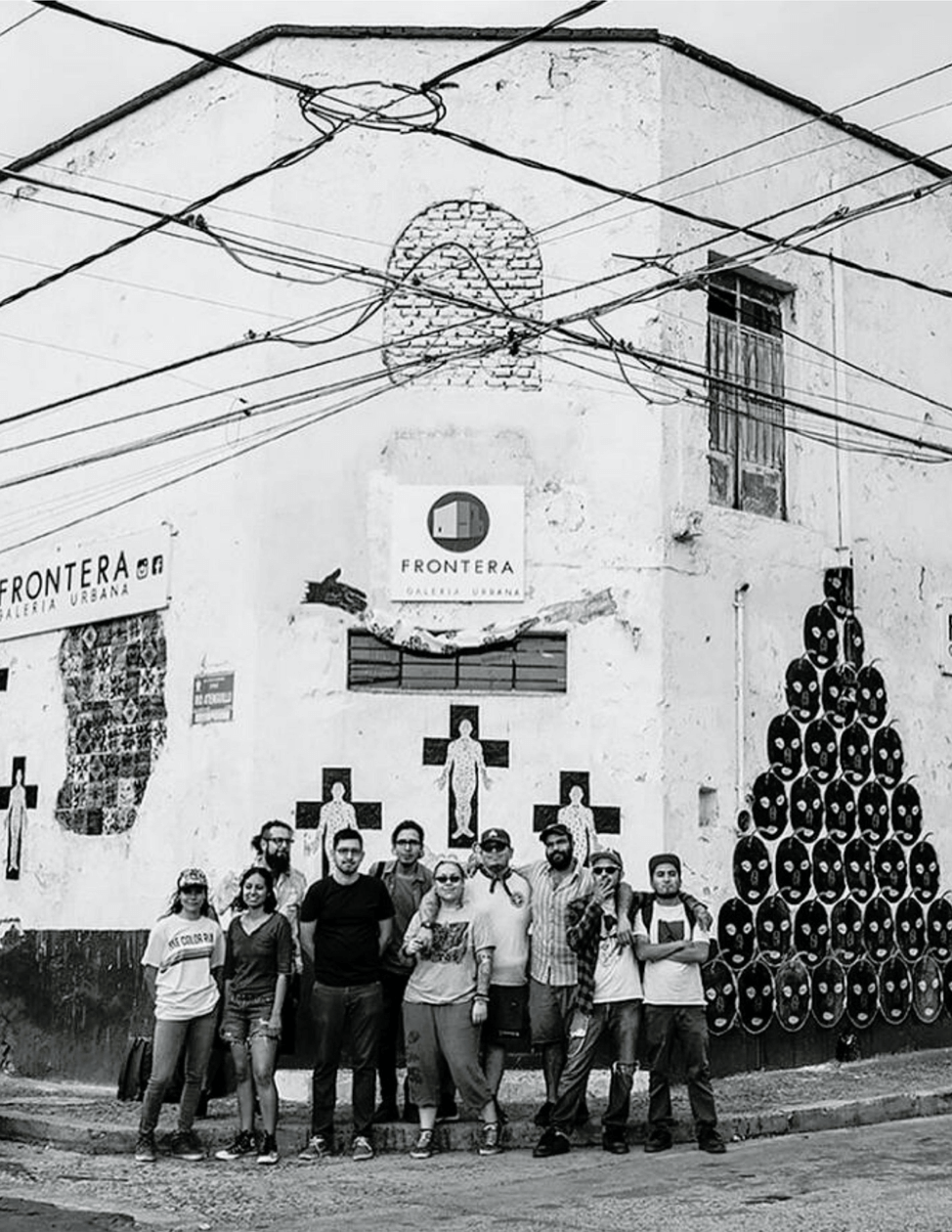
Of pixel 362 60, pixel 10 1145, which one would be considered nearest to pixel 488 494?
pixel 362 60

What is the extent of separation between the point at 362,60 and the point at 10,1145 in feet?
28.1

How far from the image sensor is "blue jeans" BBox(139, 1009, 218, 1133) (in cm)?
1109

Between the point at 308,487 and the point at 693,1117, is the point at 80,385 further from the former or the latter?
the point at 693,1117

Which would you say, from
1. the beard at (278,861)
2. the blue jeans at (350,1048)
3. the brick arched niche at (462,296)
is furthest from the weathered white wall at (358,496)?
the blue jeans at (350,1048)

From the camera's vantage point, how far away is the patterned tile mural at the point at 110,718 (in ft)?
48.3

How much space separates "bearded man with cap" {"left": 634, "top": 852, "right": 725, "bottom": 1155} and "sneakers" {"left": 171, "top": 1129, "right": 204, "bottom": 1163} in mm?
2750

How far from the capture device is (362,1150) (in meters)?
10.9

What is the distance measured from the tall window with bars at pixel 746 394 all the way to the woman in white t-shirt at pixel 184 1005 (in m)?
5.72

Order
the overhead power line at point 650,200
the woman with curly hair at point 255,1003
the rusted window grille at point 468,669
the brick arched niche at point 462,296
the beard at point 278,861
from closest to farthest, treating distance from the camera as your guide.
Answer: the woman with curly hair at point 255,1003 < the beard at point 278,861 < the overhead power line at point 650,200 < the rusted window grille at point 468,669 < the brick arched niche at point 462,296

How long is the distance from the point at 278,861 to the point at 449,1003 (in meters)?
2.28

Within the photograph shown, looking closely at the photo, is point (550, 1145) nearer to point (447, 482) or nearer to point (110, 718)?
point (447, 482)

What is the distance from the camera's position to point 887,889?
15242 mm

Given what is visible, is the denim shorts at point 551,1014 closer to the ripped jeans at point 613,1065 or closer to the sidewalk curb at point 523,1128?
the ripped jeans at point 613,1065

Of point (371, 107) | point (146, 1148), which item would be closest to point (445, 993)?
point (146, 1148)
